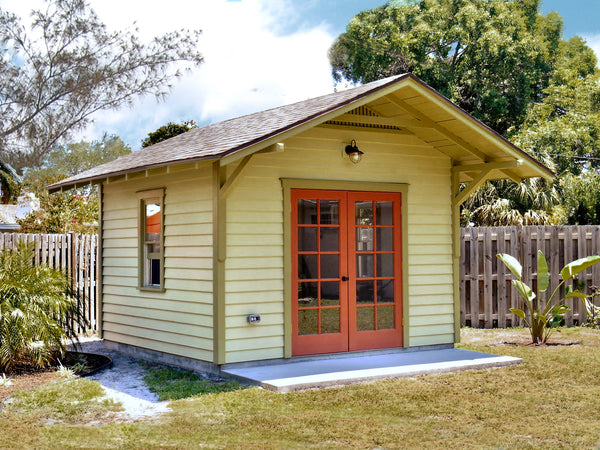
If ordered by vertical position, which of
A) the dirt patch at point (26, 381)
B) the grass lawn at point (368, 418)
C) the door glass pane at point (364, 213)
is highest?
the door glass pane at point (364, 213)

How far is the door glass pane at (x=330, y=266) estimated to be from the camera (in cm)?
959

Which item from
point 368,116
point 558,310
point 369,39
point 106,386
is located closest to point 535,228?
point 558,310

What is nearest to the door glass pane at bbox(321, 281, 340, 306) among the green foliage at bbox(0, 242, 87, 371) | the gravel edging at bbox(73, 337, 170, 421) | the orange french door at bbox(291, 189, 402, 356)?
the orange french door at bbox(291, 189, 402, 356)

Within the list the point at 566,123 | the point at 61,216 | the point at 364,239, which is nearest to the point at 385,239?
the point at 364,239

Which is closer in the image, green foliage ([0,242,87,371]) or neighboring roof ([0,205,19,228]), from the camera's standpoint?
green foliage ([0,242,87,371])

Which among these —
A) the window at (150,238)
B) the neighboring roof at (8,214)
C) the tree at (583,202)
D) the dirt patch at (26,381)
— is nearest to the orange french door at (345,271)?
the window at (150,238)

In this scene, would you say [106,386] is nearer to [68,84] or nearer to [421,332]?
[421,332]

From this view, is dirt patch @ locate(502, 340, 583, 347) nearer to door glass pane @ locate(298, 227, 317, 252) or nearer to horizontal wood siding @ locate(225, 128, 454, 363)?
horizontal wood siding @ locate(225, 128, 454, 363)

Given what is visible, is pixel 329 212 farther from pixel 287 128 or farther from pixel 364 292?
pixel 287 128

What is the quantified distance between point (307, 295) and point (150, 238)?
2.51 meters

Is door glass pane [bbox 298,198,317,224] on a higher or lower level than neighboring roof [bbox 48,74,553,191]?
lower

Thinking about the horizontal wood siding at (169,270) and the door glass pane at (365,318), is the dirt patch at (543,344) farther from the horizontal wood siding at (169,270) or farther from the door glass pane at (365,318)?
the horizontal wood siding at (169,270)

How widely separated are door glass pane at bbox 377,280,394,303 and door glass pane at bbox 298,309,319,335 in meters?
1.04

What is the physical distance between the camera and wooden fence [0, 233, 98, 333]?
502 inches
